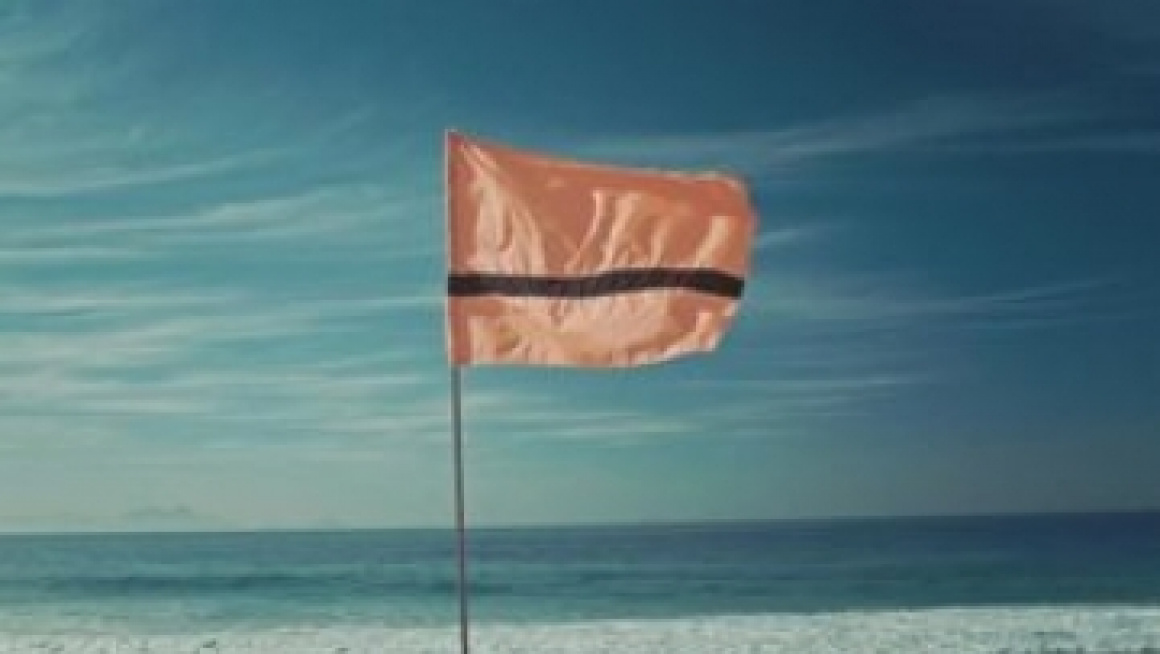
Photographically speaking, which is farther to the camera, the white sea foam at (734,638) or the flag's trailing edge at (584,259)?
the white sea foam at (734,638)

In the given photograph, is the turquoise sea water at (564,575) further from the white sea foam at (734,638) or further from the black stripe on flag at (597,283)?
the black stripe on flag at (597,283)

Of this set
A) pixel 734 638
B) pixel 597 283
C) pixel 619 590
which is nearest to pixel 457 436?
pixel 597 283

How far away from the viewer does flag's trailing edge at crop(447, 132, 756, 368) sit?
729 cm

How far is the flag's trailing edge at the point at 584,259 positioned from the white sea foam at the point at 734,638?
14.0m

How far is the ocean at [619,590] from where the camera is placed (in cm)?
2408

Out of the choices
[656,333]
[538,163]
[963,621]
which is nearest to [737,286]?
[656,333]

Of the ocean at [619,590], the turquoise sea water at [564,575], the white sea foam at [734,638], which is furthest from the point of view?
the turquoise sea water at [564,575]

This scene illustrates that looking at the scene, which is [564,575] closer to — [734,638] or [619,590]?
[619,590]

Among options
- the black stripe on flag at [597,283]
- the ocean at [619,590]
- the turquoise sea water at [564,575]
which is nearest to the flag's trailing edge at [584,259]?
the black stripe on flag at [597,283]

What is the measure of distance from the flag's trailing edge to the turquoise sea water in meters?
23.2

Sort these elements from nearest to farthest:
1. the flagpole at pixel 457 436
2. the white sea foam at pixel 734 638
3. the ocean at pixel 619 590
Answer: the flagpole at pixel 457 436 → the white sea foam at pixel 734 638 → the ocean at pixel 619 590

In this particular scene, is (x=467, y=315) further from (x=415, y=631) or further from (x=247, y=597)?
(x=247, y=597)

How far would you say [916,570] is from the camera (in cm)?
4916

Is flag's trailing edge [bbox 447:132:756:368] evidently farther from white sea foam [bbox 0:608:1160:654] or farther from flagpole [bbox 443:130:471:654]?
white sea foam [bbox 0:608:1160:654]
